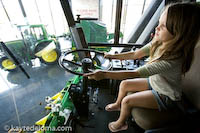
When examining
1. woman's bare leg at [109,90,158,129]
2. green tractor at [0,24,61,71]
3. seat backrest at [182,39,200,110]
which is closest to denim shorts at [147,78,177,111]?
woman's bare leg at [109,90,158,129]

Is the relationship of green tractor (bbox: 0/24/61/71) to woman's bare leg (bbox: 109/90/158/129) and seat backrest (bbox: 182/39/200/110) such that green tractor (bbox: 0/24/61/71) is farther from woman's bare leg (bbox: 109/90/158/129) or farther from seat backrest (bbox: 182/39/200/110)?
seat backrest (bbox: 182/39/200/110)

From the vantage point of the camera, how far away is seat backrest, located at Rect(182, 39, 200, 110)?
0.71m

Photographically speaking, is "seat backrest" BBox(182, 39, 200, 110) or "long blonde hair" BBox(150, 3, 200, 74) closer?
"long blonde hair" BBox(150, 3, 200, 74)

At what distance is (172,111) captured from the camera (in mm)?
698

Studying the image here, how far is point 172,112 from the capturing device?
2.28ft

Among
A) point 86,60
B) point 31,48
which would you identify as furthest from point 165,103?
point 31,48

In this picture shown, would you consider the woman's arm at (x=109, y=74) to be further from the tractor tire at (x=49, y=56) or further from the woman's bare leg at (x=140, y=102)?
the tractor tire at (x=49, y=56)

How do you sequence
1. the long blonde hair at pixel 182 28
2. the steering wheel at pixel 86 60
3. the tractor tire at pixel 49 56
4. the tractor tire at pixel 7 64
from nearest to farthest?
the long blonde hair at pixel 182 28, the steering wheel at pixel 86 60, the tractor tire at pixel 7 64, the tractor tire at pixel 49 56

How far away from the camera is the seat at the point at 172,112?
665 mm

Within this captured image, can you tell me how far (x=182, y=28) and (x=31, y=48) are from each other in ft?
10.2

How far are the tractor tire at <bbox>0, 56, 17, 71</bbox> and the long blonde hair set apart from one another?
304cm

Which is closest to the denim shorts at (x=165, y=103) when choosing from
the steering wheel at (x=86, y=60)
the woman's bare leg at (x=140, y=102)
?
the woman's bare leg at (x=140, y=102)

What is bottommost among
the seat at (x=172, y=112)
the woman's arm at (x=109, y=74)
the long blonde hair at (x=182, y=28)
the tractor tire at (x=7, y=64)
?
the tractor tire at (x=7, y=64)

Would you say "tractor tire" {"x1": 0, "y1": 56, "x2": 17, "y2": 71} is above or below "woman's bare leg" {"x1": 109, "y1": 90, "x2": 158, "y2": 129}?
below
